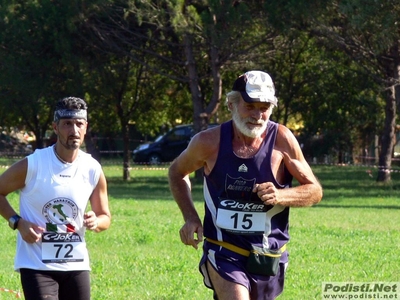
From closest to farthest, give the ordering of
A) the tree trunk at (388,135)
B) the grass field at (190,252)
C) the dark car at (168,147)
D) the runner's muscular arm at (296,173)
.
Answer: the runner's muscular arm at (296,173), the grass field at (190,252), the tree trunk at (388,135), the dark car at (168,147)

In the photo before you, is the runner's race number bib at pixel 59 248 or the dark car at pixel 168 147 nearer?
the runner's race number bib at pixel 59 248

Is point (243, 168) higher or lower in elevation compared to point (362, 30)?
lower

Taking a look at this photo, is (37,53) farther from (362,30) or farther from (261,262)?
(261,262)

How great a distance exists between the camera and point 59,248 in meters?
5.18

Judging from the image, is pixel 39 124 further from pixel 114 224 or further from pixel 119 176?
pixel 114 224

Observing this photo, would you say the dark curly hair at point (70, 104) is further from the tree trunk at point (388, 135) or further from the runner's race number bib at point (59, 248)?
the tree trunk at point (388, 135)

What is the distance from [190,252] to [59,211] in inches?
242

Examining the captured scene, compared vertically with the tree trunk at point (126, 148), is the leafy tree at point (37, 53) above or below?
above

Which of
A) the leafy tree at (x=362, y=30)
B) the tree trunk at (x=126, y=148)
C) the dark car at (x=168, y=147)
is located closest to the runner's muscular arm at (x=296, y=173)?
the leafy tree at (x=362, y=30)

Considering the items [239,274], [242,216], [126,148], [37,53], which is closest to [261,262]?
[239,274]

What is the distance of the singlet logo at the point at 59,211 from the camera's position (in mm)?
5207

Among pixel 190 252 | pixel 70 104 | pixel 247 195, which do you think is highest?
pixel 70 104

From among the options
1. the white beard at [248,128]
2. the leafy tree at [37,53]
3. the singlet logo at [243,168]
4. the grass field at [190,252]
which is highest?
the leafy tree at [37,53]

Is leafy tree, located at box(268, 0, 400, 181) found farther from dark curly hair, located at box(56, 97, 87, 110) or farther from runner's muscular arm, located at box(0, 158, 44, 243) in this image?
runner's muscular arm, located at box(0, 158, 44, 243)
